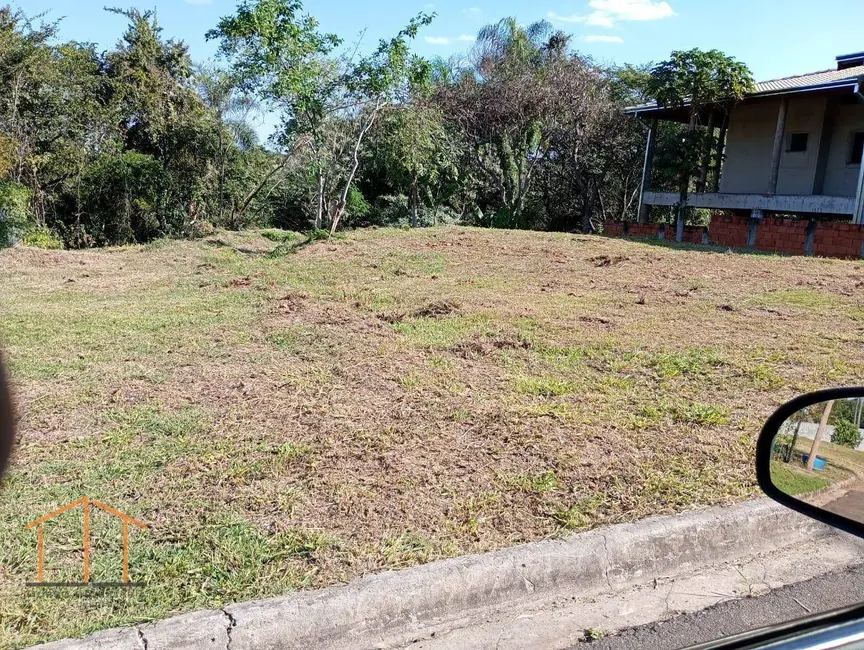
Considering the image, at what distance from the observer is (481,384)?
5.43 metres

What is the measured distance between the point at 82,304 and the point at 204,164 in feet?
40.7

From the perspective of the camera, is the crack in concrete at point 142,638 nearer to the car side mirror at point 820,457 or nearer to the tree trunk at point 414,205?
the car side mirror at point 820,457

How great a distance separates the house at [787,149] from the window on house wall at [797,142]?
0.02m

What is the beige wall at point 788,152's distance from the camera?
59.9 ft

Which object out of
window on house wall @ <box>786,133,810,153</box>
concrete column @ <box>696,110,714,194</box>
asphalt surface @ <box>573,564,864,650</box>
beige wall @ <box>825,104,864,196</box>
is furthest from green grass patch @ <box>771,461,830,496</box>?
window on house wall @ <box>786,133,810,153</box>

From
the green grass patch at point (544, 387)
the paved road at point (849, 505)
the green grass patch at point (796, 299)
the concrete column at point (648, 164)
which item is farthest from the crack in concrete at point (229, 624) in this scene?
the concrete column at point (648, 164)

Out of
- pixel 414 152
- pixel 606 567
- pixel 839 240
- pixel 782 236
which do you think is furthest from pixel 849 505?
pixel 414 152

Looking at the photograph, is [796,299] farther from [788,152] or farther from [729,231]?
[788,152]

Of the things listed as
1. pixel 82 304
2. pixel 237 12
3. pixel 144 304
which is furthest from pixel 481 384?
pixel 237 12

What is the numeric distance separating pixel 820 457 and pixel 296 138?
15.4 metres

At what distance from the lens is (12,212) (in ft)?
53.4

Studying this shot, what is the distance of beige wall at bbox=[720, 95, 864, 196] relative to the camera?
1827 centimetres

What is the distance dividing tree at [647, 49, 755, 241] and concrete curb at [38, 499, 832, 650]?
15455 millimetres

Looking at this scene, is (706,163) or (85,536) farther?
(706,163)
